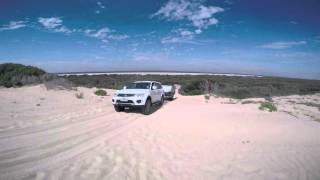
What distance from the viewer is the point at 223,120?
36.3 feet

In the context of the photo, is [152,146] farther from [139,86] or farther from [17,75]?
[17,75]

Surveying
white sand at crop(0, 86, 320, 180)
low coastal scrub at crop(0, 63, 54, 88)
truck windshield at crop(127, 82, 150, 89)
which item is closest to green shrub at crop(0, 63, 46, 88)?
low coastal scrub at crop(0, 63, 54, 88)

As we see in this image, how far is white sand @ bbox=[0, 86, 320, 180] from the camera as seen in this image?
5.26 metres

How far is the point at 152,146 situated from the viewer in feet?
23.4

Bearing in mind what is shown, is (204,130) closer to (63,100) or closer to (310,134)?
(310,134)

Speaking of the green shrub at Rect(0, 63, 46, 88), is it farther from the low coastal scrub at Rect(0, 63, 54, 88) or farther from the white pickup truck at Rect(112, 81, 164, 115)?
the white pickup truck at Rect(112, 81, 164, 115)

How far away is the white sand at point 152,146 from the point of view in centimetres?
526

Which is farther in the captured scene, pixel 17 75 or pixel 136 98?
pixel 17 75

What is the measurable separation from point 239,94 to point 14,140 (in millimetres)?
21962

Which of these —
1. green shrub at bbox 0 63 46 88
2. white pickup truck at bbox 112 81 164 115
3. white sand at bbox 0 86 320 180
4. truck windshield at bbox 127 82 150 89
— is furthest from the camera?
green shrub at bbox 0 63 46 88

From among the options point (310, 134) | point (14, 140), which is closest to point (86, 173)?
point (14, 140)

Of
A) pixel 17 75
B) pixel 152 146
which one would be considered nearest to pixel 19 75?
pixel 17 75

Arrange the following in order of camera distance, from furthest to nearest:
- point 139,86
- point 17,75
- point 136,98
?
point 17,75
point 139,86
point 136,98

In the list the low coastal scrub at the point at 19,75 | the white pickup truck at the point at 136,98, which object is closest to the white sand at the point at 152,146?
the white pickup truck at the point at 136,98
